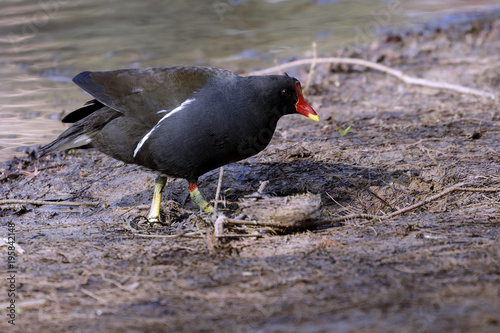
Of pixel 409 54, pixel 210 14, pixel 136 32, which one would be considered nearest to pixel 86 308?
pixel 409 54

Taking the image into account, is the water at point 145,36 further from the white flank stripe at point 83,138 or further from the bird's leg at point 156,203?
the bird's leg at point 156,203

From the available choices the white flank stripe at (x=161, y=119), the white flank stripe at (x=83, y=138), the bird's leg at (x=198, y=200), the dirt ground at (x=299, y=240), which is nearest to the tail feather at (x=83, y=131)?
the white flank stripe at (x=83, y=138)

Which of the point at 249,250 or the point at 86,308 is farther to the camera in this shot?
the point at 249,250

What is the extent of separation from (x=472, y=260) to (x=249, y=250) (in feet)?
A: 4.34

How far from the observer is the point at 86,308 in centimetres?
286

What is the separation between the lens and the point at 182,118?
4270 millimetres

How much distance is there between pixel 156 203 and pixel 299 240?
4.80 ft

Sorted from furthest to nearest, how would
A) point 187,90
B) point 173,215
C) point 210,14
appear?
1. point 210,14
2. point 173,215
3. point 187,90

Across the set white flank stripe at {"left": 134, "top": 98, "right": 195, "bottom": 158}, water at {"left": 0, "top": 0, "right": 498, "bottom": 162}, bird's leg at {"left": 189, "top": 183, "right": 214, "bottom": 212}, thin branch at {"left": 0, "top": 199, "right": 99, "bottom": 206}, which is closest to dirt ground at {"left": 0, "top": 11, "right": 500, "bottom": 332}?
thin branch at {"left": 0, "top": 199, "right": 99, "bottom": 206}

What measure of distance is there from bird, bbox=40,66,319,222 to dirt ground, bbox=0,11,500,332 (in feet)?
1.54

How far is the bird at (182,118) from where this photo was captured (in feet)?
14.0

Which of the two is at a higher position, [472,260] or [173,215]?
[472,260]

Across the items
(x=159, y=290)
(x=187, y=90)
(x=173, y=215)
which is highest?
(x=187, y=90)

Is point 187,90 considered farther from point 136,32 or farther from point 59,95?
point 136,32
